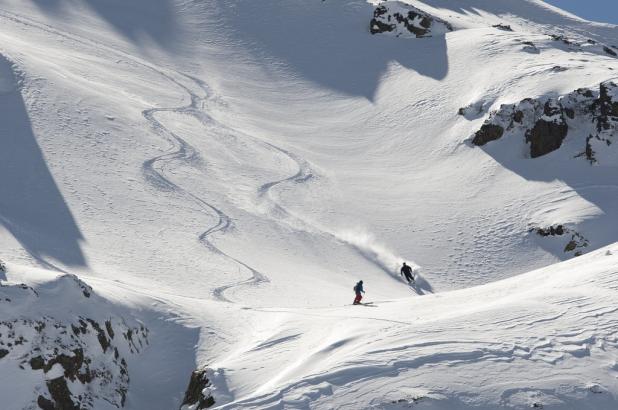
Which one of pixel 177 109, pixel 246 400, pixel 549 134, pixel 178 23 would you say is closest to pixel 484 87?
pixel 549 134

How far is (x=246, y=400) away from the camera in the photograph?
15195mm

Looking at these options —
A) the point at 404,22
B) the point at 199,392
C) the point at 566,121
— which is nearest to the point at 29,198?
the point at 199,392

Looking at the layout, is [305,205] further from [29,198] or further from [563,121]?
[563,121]

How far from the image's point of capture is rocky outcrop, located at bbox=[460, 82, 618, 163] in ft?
141

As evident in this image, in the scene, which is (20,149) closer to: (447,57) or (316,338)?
(316,338)

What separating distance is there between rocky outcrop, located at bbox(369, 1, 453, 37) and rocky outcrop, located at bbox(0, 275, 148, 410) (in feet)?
145

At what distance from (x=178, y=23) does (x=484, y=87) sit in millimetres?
23806

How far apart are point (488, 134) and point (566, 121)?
3.66 m

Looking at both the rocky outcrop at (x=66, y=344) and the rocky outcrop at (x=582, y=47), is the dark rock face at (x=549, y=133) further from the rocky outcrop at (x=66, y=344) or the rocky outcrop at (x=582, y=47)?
the rocky outcrop at (x=66, y=344)

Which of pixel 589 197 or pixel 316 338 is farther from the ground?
pixel 316 338

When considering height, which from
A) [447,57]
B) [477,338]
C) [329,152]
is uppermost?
[477,338]

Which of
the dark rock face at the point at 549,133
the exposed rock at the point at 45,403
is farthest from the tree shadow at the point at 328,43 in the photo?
the exposed rock at the point at 45,403

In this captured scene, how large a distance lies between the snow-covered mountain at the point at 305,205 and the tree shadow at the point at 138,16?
0.73 feet

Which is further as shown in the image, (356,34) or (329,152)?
(356,34)
